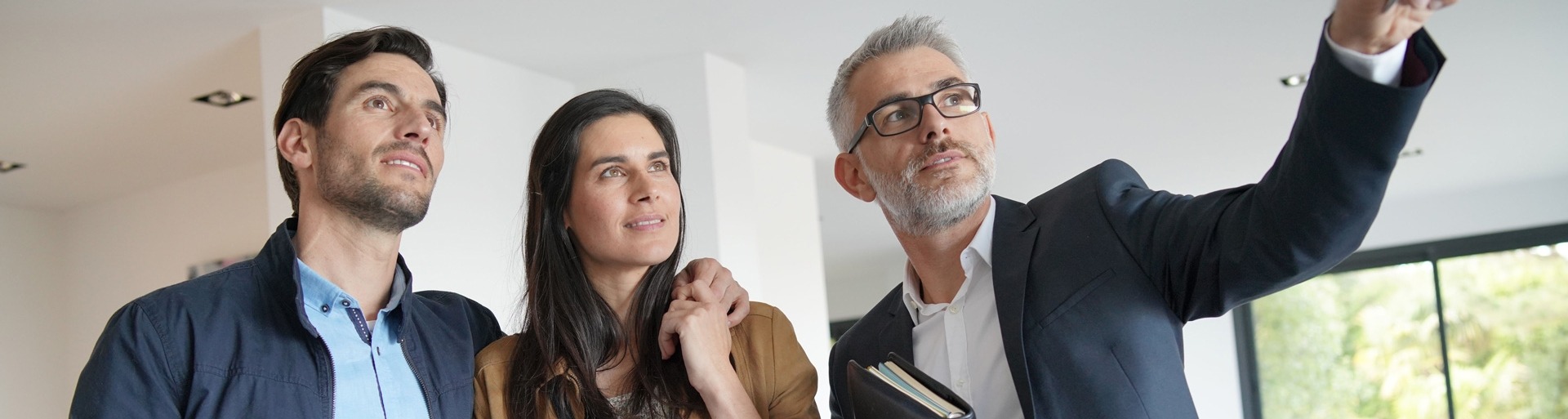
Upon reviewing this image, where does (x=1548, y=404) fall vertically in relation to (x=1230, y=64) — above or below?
below

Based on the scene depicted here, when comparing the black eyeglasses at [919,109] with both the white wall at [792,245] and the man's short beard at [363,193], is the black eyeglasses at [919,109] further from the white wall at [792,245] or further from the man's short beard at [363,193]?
the white wall at [792,245]

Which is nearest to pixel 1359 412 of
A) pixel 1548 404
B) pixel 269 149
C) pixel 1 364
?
pixel 1548 404

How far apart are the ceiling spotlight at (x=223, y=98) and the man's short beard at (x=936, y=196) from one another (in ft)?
12.6

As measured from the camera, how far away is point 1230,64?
18.3 ft

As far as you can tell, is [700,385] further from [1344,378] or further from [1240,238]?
[1344,378]

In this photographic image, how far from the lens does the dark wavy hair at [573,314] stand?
6.30 ft

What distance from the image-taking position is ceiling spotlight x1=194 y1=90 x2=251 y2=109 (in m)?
4.86

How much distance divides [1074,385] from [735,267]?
3353mm

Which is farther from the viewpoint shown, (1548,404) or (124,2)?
(1548,404)

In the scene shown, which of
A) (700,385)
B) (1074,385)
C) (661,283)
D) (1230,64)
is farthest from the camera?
(1230,64)

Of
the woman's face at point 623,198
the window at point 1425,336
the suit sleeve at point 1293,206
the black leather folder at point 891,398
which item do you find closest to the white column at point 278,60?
the woman's face at point 623,198

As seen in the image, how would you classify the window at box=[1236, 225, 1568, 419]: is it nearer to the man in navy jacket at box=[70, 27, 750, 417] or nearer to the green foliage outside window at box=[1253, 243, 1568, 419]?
the green foliage outside window at box=[1253, 243, 1568, 419]

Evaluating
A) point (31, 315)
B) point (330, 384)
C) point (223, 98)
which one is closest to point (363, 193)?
point (330, 384)

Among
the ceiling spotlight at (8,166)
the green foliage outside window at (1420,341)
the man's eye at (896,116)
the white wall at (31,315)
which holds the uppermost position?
the ceiling spotlight at (8,166)
